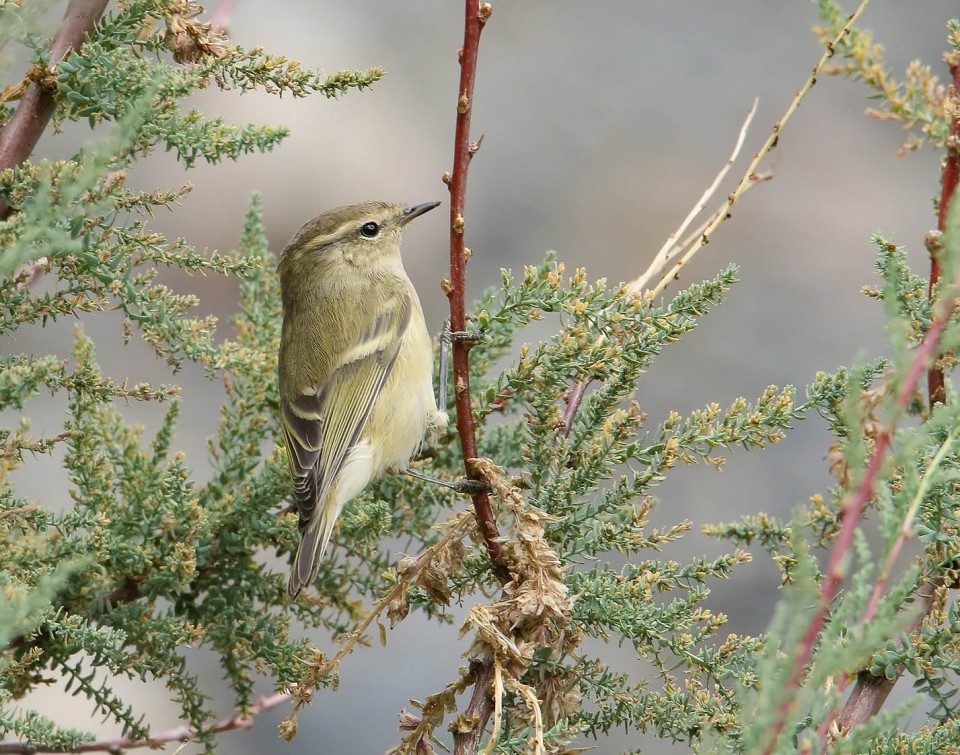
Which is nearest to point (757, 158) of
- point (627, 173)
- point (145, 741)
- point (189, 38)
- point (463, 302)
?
point (463, 302)

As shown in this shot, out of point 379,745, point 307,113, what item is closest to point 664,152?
point 307,113

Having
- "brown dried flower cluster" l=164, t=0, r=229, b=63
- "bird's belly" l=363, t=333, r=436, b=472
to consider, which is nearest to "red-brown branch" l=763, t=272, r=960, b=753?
"brown dried flower cluster" l=164, t=0, r=229, b=63

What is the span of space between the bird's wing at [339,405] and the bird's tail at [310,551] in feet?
0.31

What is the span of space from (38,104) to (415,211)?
1.51m

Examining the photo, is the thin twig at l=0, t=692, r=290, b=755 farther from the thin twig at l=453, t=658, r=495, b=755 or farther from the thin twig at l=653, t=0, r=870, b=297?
the thin twig at l=653, t=0, r=870, b=297

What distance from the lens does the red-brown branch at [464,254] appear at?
1.72m

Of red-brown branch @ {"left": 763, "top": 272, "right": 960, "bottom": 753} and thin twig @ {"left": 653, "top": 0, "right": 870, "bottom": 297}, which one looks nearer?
red-brown branch @ {"left": 763, "top": 272, "right": 960, "bottom": 753}

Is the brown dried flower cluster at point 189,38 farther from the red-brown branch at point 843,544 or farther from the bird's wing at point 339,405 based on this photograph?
the red-brown branch at point 843,544

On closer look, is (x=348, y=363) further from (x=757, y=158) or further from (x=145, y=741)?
(x=757, y=158)

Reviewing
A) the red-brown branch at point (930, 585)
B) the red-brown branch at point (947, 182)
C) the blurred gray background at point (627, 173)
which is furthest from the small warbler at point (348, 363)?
the blurred gray background at point (627, 173)

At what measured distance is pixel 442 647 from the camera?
535cm

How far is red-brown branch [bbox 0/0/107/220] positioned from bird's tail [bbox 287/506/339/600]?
0.96m

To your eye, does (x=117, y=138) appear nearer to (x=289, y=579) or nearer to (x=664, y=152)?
(x=289, y=579)

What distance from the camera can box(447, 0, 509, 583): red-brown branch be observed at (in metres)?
1.72
